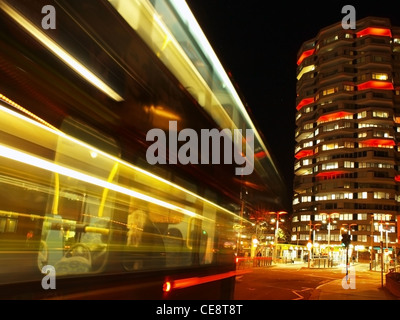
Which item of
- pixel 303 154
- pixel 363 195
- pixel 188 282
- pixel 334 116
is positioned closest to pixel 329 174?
pixel 363 195

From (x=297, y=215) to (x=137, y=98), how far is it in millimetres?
85534

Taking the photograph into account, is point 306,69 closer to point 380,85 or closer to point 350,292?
point 380,85

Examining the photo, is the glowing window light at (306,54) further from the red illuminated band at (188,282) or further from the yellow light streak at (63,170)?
the yellow light streak at (63,170)

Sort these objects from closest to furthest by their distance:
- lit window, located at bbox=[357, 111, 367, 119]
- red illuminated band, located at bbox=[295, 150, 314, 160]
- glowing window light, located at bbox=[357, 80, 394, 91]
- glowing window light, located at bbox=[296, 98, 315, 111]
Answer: lit window, located at bbox=[357, 111, 367, 119] < glowing window light, located at bbox=[357, 80, 394, 91] < red illuminated band, located at bbox=[295, 150, 314, 160] < glowing window light, located at bbox=[296, 98, 315, 111]

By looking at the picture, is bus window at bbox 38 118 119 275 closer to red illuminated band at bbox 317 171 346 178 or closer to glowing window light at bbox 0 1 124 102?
glowing window light at bbox 0 1 124 102

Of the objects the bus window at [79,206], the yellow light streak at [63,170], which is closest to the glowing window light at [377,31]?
the yellow light streak at [63,170]

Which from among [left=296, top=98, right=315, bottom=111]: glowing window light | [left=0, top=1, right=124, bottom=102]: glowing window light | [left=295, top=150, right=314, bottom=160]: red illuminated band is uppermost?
[left=296, top=98, right=315, bottom=111]: glowing window light

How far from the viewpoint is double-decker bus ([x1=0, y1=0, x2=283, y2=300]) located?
107 inches

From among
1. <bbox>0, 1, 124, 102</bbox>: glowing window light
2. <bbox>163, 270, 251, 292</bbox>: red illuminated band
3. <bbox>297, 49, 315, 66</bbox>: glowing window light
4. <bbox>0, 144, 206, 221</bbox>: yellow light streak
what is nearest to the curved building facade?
<bbox>297, 49, 315, 66</bbox>: glowing window light

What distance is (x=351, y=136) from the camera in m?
79.6

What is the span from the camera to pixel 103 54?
3389mm

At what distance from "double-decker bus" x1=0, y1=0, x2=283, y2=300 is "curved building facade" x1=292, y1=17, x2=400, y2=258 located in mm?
72913

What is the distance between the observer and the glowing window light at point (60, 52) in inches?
104
